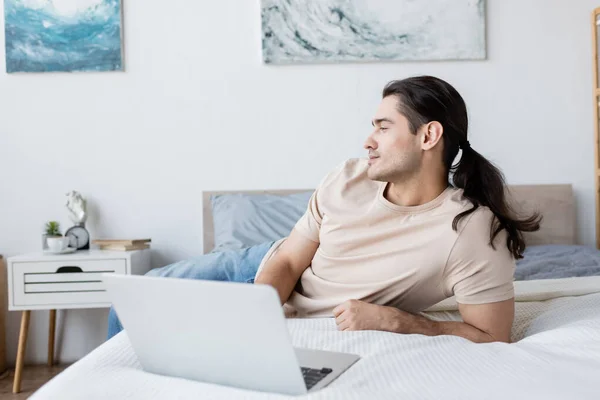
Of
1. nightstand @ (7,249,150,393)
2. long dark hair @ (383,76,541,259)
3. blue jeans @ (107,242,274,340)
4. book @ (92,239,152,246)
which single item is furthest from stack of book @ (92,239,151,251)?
long dark hair @ (383,76,541,259)

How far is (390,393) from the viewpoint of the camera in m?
0.92

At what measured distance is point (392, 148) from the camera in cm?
159

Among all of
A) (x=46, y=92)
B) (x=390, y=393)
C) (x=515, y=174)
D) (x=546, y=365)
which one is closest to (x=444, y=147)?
(x=546, y=365)

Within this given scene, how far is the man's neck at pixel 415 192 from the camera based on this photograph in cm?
157

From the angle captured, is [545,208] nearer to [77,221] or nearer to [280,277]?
[280,277]

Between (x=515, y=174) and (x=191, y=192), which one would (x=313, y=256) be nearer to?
(x=191, y=192)

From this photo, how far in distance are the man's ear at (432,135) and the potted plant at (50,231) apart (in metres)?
2.02

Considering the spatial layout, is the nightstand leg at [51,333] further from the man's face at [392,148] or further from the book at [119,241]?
the man's face at [392,148]

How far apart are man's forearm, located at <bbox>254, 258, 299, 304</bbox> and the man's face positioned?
31 cm

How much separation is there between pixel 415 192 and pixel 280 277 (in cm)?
38

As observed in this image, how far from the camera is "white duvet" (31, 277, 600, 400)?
92 cm

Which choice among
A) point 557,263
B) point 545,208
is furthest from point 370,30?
point 557,263

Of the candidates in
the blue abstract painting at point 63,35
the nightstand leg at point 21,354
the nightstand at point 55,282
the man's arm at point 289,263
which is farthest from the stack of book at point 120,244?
the man's arm at point 289,263

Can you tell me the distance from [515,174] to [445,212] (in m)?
1.92
